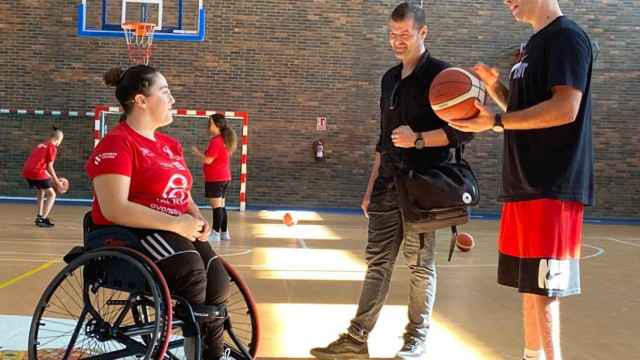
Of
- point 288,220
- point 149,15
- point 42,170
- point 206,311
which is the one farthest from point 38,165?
point 206,311

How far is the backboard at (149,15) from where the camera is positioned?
36.2 feet

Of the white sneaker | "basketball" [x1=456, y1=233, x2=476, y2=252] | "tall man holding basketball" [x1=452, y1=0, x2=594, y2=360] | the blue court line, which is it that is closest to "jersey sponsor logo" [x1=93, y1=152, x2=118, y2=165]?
"tall man holding basketball" [x1=452, y1=0, x2=594, y2=360]

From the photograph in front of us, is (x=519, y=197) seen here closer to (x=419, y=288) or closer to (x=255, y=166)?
(x=419, y=288)

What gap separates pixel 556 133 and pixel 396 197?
96cm

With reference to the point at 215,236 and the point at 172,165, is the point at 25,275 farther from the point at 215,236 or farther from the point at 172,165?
the point at 172,165

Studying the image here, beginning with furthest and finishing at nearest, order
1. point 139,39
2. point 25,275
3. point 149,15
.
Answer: point 149,15
point 139,39
point 25,275

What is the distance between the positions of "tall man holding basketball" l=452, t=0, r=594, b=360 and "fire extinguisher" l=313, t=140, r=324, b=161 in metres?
10.1

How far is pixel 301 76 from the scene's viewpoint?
12.5m

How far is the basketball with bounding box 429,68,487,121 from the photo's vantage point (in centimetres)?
239

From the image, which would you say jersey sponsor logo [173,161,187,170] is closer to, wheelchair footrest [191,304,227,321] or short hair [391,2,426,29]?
wheelchair footrest [191,304,227,321]

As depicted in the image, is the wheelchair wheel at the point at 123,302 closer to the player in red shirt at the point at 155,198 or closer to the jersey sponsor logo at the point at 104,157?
the player in red shirt at the point at 155,198

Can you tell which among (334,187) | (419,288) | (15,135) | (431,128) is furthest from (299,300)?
(15,135)

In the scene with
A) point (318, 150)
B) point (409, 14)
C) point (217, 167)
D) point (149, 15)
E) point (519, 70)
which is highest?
point (149, 15)

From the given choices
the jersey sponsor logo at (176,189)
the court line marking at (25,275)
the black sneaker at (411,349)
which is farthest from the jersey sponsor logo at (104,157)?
the court line marking at (25,275)
